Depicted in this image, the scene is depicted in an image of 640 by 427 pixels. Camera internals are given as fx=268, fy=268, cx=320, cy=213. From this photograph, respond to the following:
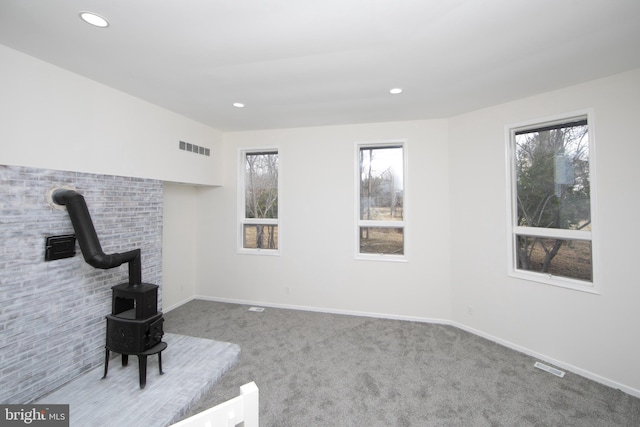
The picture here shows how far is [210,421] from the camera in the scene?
85 centimetres

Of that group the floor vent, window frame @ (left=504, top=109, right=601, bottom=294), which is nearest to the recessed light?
window frame @ (left=504, top=109, right=601, bottom=294)

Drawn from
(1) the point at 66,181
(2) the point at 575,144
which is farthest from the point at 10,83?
(2) the point at 575,144

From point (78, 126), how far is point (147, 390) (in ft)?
7.99

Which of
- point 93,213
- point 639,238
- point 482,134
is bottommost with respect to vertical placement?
point 639,238

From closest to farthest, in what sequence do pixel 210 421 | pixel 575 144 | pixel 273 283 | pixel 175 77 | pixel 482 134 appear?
pixel 210 421, pixel 175 77, pixel 575 144, pixel 482 134, pixel 273 283

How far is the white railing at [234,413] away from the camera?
835mm

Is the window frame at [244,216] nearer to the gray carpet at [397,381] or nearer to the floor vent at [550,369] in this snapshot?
the gray carpet at [397,381]

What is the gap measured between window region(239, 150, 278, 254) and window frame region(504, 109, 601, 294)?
126 inches

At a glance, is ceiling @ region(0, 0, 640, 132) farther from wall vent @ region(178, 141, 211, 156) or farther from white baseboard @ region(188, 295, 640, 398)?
white baseboard @ region(188, 295, 640, 398)

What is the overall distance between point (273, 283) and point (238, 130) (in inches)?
101

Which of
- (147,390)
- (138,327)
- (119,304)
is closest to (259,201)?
(119,304)

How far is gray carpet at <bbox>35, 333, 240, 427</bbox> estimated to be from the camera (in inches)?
79.1

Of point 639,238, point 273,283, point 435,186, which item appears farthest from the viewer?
point 273,283

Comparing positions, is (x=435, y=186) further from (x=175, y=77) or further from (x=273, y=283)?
(x=175, y=77)
